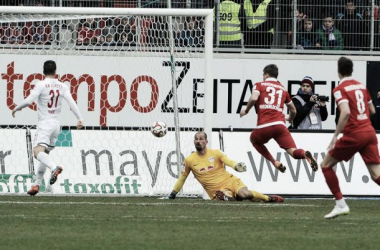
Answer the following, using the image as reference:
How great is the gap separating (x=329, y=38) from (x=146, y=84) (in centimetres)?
443

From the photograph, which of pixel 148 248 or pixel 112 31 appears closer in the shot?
pixel 148 248

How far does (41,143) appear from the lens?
15.8 meters

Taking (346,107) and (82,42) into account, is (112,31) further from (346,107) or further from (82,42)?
(346,107)

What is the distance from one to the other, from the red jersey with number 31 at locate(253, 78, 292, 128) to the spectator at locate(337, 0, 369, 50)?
658cm

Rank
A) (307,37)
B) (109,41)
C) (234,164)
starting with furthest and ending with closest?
(307,37) → (109,41) → (234,164)

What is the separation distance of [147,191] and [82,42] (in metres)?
3.51

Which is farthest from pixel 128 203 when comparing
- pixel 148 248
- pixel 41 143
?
pixel 148 248

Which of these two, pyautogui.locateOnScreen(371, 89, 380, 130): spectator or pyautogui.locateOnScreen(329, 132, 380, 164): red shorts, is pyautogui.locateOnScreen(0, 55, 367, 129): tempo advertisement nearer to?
pyautogui.locateOnScreen(371, 89, 380, 130): spectator

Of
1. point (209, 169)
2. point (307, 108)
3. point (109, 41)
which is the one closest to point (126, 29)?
point (109, 41)

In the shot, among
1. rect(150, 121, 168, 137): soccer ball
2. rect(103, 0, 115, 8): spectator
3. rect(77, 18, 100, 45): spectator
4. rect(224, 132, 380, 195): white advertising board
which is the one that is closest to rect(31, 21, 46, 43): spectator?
rect(77, 18, 100, 45): spectator

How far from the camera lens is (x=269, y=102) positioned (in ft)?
51.5

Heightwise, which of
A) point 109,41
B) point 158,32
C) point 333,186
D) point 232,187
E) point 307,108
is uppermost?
point 158,32

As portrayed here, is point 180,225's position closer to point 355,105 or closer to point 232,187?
point 355,105

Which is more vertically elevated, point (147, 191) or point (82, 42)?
point (82, 42)
